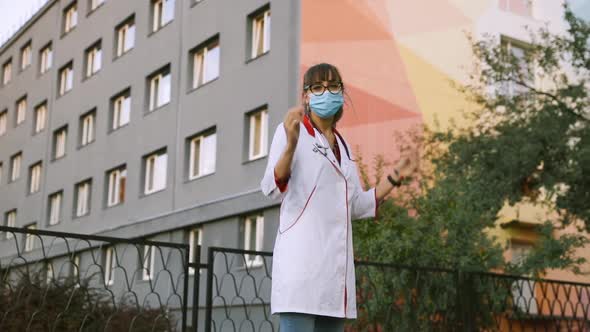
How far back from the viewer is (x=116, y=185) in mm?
23266

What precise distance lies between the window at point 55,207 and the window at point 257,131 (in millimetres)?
11809

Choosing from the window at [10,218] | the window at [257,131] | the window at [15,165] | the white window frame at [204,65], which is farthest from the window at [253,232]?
the window at [15,165]

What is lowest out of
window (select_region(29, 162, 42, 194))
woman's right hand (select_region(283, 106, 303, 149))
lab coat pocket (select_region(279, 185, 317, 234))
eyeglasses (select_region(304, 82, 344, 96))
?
lab coat pocket (select_region(279, 185, 317, 234))

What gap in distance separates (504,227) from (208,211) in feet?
22.1

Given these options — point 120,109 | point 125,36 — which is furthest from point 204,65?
point 125,36

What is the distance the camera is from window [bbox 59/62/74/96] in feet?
90.7

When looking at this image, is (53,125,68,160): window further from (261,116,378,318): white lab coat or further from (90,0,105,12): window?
(261,116,378,318): white lab coat

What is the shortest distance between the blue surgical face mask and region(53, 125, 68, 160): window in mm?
25598

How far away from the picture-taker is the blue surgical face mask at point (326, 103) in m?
2.93

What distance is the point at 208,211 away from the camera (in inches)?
715

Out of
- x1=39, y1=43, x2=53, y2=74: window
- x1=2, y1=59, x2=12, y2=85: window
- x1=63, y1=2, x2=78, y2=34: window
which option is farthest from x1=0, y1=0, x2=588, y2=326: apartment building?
x1=2, y1=59, x2=12, y2=85: window

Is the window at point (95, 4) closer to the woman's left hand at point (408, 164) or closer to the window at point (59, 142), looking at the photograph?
the window at point (59, 142)

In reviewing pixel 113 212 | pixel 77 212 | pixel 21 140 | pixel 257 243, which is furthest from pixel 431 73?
pixel 21 140

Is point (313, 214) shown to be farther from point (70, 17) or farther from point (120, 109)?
point (70, 17)
